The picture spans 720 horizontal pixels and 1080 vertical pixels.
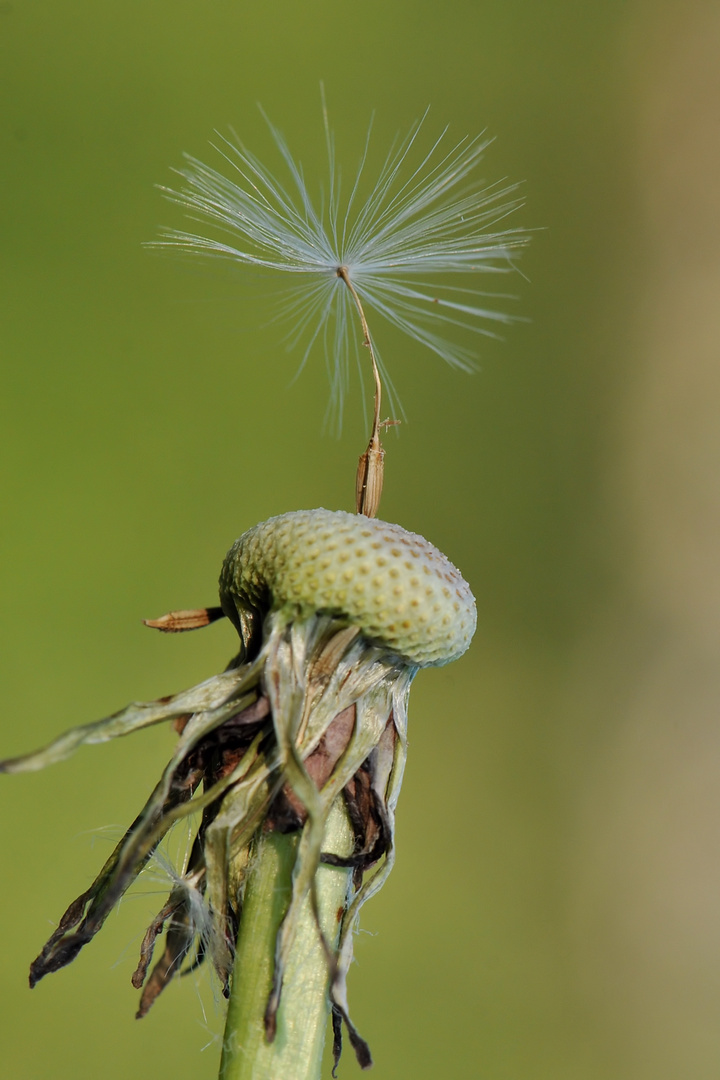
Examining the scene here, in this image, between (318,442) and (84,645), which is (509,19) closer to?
(318,442)

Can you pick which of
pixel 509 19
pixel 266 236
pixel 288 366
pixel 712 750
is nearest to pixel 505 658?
pixel 712 750

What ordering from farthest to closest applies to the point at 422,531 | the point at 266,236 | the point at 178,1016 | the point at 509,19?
the point at 509,19
the point at 422,531
the point at 178,1016
the point at 266,236

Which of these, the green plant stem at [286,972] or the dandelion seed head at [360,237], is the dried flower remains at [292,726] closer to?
the green plant stem at [286,972]

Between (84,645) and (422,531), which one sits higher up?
(422,531)

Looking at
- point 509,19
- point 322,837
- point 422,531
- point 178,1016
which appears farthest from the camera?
point 509,19

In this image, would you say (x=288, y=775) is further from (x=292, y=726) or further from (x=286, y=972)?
(x=286, y=972)

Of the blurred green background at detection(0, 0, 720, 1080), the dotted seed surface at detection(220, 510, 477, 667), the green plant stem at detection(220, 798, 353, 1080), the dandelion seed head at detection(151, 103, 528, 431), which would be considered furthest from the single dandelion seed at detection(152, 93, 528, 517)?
the blurred green background at detection(0, 0, 720, 1080)
